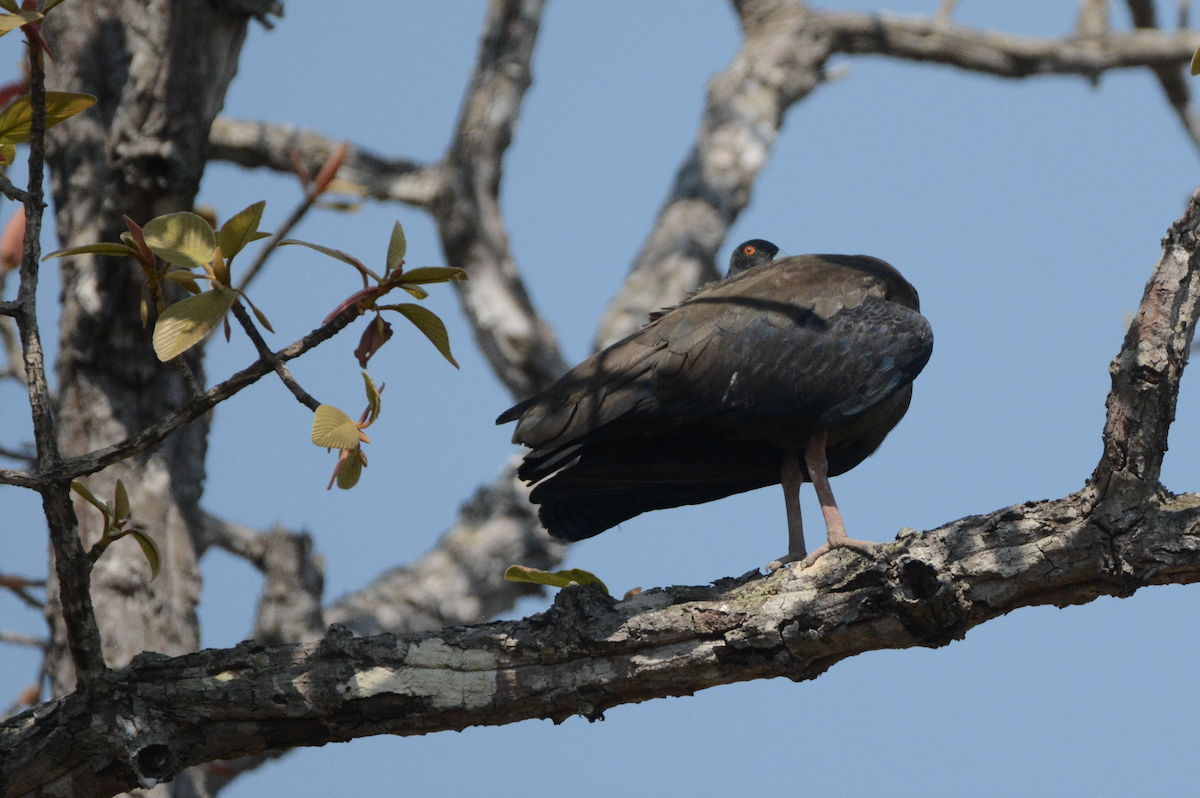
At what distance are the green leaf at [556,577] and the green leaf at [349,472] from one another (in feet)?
2.25

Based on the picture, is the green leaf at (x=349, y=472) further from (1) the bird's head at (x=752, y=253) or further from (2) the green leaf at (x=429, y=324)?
(1) the bird's head at (x=752, y=253)

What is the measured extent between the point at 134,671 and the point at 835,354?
2.96 metres

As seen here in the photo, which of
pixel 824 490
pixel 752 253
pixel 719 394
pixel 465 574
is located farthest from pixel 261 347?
pixel 465 574

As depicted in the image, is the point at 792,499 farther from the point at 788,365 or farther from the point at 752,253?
the point at 752,253

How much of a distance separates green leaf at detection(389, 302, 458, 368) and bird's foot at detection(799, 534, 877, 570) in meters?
1.49

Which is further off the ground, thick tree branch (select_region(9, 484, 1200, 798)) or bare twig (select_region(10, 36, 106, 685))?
bare twig (select_region(10, 36, 106, 685))

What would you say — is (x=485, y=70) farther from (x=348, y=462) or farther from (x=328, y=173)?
(x=348, y=462)

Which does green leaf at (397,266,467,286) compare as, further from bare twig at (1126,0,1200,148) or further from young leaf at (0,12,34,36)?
bare twig at (1126,0,1200,148)

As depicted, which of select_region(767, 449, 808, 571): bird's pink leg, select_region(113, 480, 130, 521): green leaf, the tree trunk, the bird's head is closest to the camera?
select_region(113, 480, 130, 521): green leaf

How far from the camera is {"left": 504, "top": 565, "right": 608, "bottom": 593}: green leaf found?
4266 millimetres

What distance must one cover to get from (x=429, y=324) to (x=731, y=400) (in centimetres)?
154

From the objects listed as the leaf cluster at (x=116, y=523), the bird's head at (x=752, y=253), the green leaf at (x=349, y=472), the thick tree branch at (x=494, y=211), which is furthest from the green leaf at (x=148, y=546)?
the thick tree branch at (x=494, y=211)

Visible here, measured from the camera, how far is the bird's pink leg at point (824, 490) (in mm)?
4789

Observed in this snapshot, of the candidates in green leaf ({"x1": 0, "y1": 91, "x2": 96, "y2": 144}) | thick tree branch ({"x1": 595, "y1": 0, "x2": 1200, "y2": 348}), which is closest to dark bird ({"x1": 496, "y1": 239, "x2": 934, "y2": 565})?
green leaf ({"x1": 0, "y1": 91, "x2": 96, "y2": 144})
